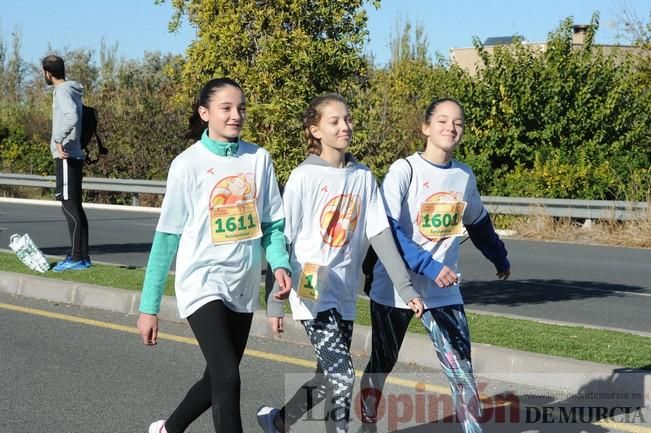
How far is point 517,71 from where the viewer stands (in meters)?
22.5

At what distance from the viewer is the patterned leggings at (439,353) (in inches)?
196

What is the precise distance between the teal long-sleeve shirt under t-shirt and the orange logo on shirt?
4.7 inches

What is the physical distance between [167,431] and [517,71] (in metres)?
18.7

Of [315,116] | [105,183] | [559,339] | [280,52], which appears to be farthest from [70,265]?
[105,183]

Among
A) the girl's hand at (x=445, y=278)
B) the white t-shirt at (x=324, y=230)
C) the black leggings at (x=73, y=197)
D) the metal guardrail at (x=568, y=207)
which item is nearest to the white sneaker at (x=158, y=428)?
the white t-shirt at (x=324, y=230)

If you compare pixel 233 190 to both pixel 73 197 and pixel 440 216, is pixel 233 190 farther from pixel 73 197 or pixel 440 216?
pixel 73 197

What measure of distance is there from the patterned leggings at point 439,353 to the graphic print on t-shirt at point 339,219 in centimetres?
51

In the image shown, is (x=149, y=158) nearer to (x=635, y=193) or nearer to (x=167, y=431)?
(x=635, y=193)

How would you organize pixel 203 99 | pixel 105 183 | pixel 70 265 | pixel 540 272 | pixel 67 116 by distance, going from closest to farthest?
1. pixel 203 99
2. pixel 67 116
3. pixel 70 265
4. pixel 540 272
5. pixel 105 183

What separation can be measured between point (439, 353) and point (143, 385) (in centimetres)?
226

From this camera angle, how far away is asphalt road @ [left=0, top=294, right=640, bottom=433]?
5.76 m

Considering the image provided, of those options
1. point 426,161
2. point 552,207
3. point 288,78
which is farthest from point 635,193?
point 426,161

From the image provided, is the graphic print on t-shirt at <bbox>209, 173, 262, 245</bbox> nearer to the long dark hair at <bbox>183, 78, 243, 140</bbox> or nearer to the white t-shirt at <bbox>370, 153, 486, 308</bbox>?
the long dark hair at <bbox>183, 78, 243, 140</bbox>

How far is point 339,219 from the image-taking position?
4.89 metres
